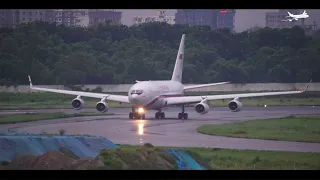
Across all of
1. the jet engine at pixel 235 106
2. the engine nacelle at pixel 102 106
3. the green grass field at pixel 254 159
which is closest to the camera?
the green grass field at pixel 254 159

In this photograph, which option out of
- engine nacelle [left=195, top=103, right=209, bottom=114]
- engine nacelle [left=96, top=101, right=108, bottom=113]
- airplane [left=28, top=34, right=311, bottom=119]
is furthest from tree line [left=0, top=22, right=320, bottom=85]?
engine nacelle [left=195, top=103, right=209, bottom=114]

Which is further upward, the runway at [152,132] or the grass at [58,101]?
the runway at [152,132]

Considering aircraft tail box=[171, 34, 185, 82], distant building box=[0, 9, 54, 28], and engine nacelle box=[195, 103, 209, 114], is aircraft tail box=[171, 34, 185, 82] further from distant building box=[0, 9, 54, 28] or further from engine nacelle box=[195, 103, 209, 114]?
distant building box=[0, 9, 54, 28]

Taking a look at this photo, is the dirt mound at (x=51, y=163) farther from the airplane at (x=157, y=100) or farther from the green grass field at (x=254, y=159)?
the airplane at (x=157, y=100)

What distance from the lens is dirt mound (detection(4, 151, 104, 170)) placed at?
2105cm

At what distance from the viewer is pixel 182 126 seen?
41031 mm

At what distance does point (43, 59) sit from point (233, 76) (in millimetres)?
19007

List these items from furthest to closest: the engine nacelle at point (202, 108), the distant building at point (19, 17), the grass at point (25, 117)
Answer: the distant building at point (19, 17) < the engine nacelle at point (202, 108) < the grass at point (25, 117)

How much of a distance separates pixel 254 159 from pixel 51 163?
7062 mm

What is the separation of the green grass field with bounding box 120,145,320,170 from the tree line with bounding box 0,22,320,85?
38602 mm

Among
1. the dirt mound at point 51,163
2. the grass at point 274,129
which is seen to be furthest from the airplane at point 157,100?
the dirt mound at point 51,163

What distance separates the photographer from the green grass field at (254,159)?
2287 centimetres

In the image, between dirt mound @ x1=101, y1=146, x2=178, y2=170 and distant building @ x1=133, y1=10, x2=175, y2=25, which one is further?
distant building @ x1=133, y1=10, x2=175, y2=25

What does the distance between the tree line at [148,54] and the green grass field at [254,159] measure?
3860 cm
